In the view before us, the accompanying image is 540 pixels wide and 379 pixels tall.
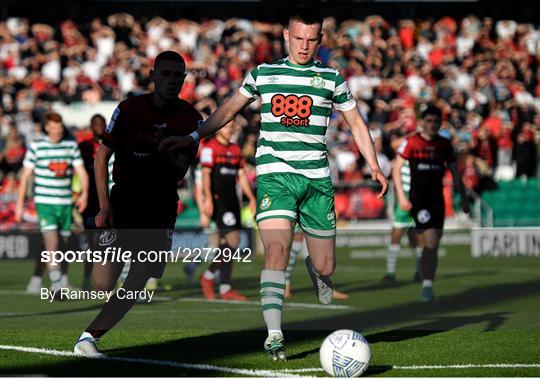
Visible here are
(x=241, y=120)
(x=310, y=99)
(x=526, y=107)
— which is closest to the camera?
(x=310, y=99)

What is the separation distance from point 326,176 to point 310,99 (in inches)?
24.7

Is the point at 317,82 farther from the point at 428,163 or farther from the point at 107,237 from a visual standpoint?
the point at 428,163

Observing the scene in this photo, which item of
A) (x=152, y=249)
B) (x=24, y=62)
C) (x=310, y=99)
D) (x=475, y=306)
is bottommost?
(x=475, y=306)

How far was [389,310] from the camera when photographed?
13555mm

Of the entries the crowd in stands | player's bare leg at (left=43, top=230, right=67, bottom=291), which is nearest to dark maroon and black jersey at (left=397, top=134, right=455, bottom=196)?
player's bare leg at (left=43, top=230, right=67, bottom=291)

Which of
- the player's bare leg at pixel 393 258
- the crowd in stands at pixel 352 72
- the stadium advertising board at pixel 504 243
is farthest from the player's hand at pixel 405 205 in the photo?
the crowd in stands at pixel 352 72

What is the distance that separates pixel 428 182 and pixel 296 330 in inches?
183

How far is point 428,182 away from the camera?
1514cm

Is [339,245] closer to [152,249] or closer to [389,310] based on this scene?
[389,310]

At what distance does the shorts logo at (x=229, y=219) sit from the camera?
1584cm

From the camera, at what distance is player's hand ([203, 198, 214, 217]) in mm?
15742

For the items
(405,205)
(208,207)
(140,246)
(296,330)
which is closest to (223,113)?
(140,246)

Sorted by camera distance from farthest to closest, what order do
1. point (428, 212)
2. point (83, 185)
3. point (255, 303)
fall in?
1. point (83, 185)
2. point (428, 212)
3. point (255, 303)

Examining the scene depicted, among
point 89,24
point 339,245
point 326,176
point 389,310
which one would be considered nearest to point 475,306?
point 389,310
